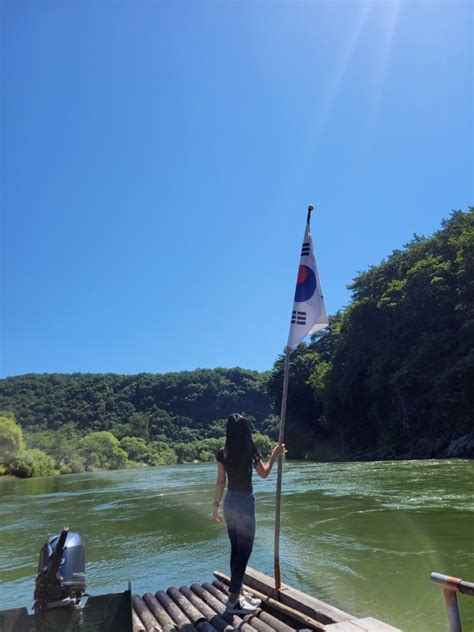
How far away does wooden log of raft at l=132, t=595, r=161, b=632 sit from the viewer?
4.47 meters

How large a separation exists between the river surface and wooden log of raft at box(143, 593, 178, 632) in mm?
2503

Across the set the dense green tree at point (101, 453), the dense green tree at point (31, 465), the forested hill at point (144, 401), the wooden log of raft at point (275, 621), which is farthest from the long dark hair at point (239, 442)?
the forested hill at point (144, 401)

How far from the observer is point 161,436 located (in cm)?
12300

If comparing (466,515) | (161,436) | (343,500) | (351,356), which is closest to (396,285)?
(351,356)

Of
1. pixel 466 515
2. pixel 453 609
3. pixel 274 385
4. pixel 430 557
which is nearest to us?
pixel 453 609

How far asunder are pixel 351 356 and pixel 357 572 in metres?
41.2

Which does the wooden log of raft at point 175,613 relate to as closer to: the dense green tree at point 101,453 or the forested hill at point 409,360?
the forested hill at point 409,360

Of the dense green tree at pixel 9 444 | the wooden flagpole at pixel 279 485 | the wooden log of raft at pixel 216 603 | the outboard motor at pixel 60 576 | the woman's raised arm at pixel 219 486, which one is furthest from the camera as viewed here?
the dense green tree at pixel 9 444

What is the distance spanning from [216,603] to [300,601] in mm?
889

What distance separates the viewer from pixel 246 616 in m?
4.40

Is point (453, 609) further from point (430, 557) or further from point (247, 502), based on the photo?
point (430, 557)

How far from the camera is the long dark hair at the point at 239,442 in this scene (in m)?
4.56

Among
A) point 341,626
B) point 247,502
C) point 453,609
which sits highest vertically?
point 247,502

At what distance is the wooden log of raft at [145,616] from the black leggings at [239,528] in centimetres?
76
